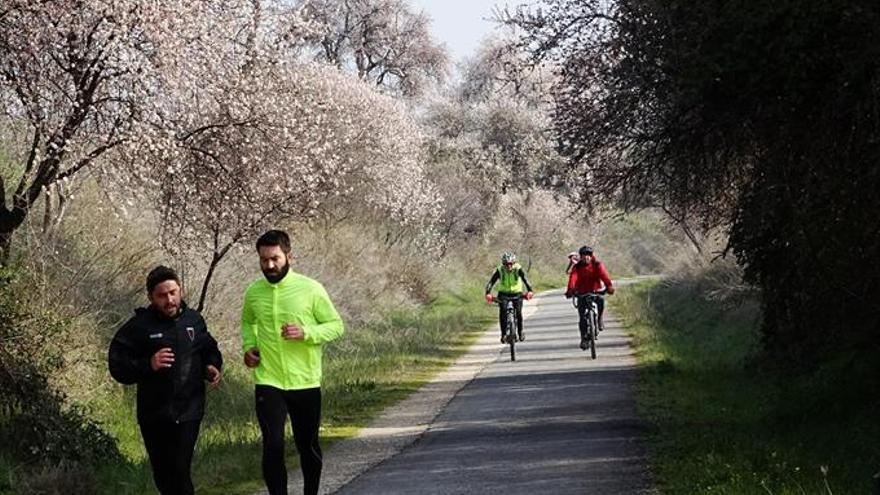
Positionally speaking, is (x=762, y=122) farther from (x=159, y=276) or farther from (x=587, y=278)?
(x=587, y=278)

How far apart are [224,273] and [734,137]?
1188 centimetres

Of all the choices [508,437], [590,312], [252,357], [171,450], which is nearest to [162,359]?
[171,450]

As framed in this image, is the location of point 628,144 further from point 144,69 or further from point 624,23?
point 144,69

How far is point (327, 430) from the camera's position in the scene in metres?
17.9

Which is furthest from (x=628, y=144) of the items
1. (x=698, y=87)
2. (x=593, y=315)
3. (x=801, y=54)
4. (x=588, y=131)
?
(x=593, y=315)

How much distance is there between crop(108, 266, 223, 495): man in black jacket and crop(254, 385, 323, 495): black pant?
1.95ft

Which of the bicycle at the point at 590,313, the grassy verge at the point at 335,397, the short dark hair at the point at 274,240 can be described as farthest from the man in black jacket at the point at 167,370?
the bicycle at the point at 590,313

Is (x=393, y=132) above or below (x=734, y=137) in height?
above

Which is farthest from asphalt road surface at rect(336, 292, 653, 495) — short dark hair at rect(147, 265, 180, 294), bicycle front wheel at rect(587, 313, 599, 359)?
short dark hair at rect(147, 265, 180, 294)

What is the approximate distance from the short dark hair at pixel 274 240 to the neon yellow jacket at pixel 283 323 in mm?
201

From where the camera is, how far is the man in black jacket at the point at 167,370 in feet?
31.1

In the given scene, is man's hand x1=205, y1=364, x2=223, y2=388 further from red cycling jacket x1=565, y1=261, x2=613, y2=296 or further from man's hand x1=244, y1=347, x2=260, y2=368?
red cycling jacket x1=565, y1=261, x2=613, y2=296

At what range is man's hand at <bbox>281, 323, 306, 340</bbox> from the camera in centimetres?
998

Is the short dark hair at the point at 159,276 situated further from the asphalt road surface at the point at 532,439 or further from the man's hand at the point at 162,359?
the asphalt road surface at the point at 532,439
